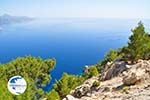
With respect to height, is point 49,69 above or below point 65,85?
above

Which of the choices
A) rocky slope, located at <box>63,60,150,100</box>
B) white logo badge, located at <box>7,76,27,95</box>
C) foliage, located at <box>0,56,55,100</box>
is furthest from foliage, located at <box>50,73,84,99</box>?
white logo badge, located at <box>7,76,27,95</box>

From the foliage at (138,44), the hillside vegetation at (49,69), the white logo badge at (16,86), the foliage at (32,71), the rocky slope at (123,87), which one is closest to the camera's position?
the rocky slope at (123,87)

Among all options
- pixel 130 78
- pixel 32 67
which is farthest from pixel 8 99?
pixel 32 67

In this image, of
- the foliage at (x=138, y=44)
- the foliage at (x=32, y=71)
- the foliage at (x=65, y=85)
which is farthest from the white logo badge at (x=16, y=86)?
the foliage at (x=32, y=71)

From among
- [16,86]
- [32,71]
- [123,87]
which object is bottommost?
[32,71]

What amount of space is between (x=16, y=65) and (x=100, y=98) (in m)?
36.3

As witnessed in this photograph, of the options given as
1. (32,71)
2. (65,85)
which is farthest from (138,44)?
(32,71)

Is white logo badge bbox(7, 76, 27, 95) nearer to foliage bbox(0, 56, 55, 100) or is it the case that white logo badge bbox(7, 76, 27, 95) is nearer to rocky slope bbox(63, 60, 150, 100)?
rocky slope bbox(63, 60, 150, 100)

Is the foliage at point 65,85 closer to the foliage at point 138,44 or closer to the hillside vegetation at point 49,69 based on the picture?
the hillside vegetation at point 49,69

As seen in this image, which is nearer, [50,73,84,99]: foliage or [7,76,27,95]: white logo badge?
[7,76,27,95]: white logo badge

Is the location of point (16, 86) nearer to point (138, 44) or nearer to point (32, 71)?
point (138, 44)

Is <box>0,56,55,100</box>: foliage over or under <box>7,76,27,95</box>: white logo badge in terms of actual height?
under

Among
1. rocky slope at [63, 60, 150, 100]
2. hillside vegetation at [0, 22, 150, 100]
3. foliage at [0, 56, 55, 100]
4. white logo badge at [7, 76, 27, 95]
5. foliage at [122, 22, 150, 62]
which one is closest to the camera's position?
rocky slope at [63, 60, 150, 100]

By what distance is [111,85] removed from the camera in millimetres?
38969
